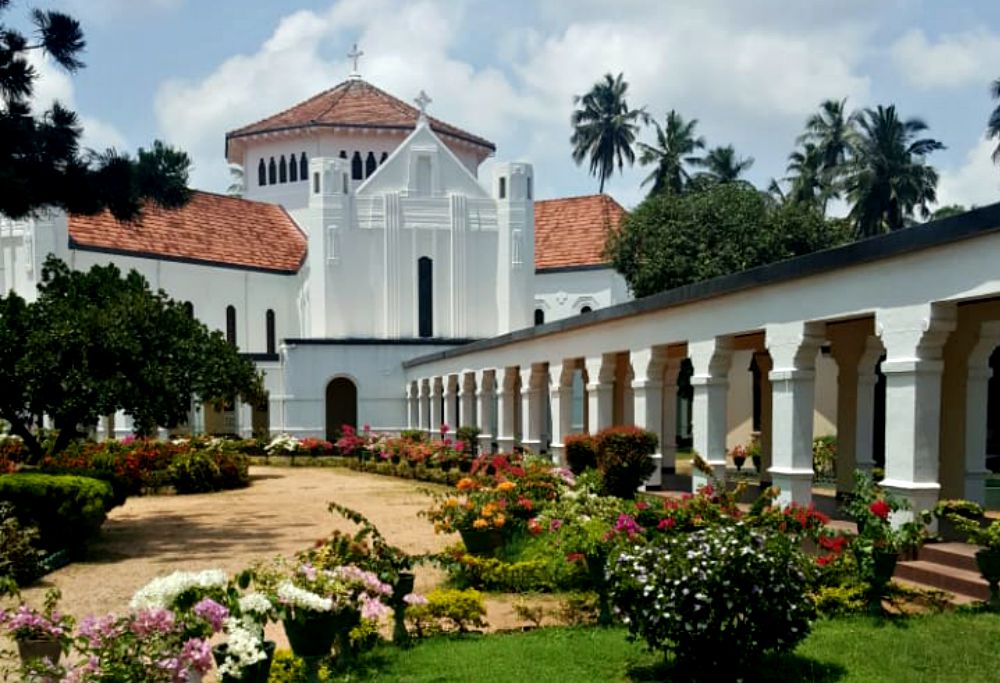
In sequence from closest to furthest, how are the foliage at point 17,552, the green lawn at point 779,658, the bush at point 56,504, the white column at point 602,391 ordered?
the green lawn at point 779,658, the foliage at point 17,552, the bush at point 56,504, the white column at point 602,391

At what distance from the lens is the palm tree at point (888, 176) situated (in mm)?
45531

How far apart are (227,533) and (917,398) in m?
11.5

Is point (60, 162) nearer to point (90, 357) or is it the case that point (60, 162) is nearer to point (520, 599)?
point (90, 357)

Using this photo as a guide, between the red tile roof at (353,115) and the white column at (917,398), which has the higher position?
the red tile roof at (353,115)

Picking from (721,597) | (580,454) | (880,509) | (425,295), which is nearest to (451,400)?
(425,295)

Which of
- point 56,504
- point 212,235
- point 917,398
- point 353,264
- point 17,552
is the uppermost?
point 212,235

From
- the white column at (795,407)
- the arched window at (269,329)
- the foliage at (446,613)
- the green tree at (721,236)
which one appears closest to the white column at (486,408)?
the green tree at (721,236)

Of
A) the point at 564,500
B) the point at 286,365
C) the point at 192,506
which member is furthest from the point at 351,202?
the point at 564,500

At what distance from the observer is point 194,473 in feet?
84.9

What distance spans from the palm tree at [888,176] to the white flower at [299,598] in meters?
42.7

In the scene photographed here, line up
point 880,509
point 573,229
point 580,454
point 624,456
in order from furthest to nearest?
1. point 573,229
2. point 580,454
3. point 624,456
4. point 880,509

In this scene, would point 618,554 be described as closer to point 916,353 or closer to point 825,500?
point 916,353

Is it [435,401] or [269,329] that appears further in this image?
[269,329]

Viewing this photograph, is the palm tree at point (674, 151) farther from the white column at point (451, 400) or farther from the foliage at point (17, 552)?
the foliage at point (17, 552)
